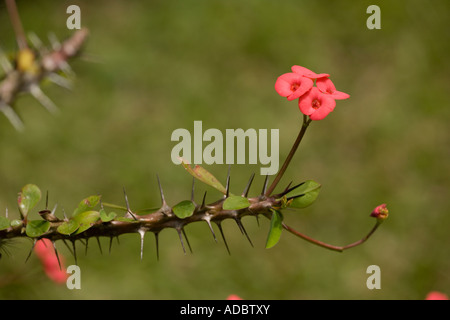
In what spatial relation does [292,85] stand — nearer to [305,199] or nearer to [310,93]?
[310,93]

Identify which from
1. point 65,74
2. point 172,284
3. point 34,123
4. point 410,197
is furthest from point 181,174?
point 65,74

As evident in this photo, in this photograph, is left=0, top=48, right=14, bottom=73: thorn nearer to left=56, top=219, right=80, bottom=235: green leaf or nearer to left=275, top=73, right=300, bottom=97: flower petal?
left=56, top=219, right=80, bottom=235: green leaf

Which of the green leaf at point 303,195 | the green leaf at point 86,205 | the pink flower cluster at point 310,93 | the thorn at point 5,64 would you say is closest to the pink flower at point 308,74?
the pink flower cluster at point 310,93

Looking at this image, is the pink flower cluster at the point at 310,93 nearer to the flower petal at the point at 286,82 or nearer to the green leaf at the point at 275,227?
the flower petal at the point at 286,82

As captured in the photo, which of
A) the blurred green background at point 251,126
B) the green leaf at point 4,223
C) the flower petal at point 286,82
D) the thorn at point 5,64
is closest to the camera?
the green leaf at point 4,223

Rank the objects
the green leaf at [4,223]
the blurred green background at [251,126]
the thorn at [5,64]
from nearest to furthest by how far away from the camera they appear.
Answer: the green leaf at [4,223] < the thorn at [5,64] < the blurred green background at [251,126]
